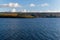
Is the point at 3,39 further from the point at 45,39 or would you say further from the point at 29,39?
the point at 45,39

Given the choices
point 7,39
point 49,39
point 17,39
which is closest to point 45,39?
point 49,39

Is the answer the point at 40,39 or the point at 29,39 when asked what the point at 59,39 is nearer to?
the point at 40,39

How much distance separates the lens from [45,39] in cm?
2152

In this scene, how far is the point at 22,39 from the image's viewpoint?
21656mm

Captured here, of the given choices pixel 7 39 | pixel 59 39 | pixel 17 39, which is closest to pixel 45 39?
pixel 59 39

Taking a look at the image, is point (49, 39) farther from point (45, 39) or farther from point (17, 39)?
point (17, 39)

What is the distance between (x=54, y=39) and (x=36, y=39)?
2579mm

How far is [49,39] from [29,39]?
2.86 metres

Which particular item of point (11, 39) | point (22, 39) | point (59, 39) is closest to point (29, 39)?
point (22, 39)

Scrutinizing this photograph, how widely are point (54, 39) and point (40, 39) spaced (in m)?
2.01

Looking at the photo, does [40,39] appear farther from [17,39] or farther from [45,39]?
[17,39]

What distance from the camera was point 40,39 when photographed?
70.8 ft

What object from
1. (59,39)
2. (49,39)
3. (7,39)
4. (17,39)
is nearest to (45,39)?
(49,39)

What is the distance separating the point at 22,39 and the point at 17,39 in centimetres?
72
